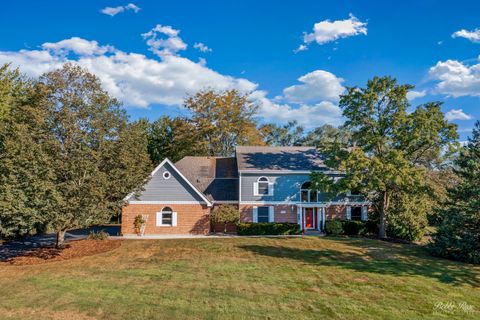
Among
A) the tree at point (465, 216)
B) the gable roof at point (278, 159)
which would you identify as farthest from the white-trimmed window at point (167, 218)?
the tree at point (465, 216)

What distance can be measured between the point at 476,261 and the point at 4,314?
2044 centimetres

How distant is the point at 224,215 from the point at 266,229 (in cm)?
357

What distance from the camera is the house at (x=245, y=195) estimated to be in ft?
87.9

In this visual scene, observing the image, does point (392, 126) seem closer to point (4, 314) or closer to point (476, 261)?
point (476, 261)

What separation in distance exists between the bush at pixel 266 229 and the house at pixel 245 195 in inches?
75.3

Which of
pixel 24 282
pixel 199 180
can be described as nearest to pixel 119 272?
pixel 24 282

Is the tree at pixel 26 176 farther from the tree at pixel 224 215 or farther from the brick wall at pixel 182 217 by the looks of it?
the tree at pixel 224 215

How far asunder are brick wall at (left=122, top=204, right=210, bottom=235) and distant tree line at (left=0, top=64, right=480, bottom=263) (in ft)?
10.8

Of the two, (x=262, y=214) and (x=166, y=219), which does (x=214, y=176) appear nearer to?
(x=262, y=214)

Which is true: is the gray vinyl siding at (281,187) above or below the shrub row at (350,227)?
above

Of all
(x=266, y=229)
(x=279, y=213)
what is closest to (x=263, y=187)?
(x=279, y=213)

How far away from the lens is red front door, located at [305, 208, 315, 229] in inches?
1166

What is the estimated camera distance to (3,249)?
21469 mm

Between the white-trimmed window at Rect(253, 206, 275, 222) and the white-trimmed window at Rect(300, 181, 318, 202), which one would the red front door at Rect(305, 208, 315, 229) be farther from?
the white-trimmed window at Rect(253, 206, 275, 222)
